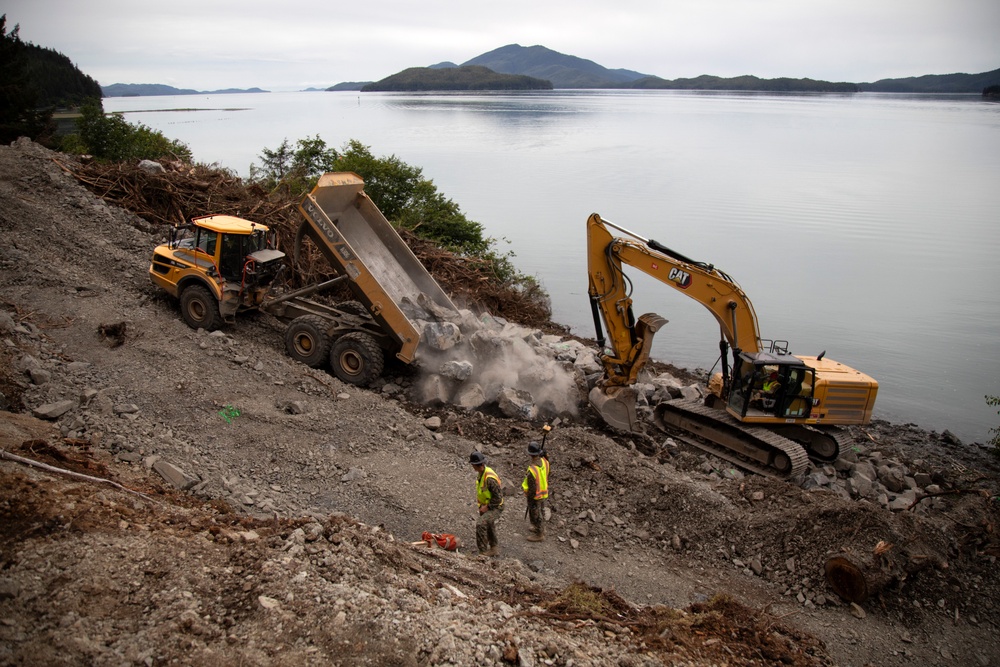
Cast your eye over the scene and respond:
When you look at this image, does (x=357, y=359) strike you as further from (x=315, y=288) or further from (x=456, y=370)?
(x=456, y=370)

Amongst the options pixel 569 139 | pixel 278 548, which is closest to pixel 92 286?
pixel 278 548

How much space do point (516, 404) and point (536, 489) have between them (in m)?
2.82

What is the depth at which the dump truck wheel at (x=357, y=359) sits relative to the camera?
10773 mm

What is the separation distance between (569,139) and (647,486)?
62.7 meters

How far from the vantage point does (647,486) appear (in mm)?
8742

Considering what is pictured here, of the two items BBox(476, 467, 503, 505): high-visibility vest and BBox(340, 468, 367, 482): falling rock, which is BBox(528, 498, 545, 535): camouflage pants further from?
BBox(340, 468, 367, 482): falling rock

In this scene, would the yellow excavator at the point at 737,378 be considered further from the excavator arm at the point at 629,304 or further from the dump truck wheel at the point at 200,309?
the dump truck wheel at the point at 200,309

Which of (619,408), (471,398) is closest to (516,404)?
(471,398)

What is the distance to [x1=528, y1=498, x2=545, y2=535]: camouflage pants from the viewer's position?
7.74 m

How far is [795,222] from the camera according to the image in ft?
104

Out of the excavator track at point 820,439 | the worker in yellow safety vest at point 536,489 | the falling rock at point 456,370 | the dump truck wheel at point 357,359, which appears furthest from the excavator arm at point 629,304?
the dump truck wheel at point 357,359

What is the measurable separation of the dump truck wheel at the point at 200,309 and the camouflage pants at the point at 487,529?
6.19 meters

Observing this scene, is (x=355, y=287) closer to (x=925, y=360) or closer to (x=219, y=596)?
(x=219, y=596)

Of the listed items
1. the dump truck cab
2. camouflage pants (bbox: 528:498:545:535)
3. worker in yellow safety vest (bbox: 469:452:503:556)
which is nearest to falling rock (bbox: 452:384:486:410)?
camouflage pants (bbox: 528:498:545:535)
